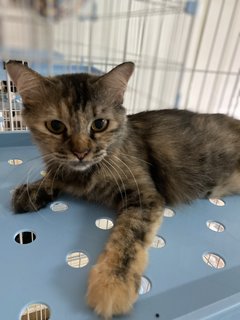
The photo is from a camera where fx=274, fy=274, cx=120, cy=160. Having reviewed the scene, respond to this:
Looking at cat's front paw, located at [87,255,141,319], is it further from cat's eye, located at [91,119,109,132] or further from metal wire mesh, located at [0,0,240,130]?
metal wire mesh, located at [0,0,240,130]

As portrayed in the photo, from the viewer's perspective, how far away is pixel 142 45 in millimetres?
1399

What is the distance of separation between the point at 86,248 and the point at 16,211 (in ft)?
0.75

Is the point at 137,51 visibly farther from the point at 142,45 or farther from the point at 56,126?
the point at 56,126

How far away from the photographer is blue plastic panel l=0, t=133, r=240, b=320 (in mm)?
495

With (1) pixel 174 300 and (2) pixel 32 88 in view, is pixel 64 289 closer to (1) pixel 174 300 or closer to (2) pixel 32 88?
(1) pixel 174 300

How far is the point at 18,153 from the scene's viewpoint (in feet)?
3.36

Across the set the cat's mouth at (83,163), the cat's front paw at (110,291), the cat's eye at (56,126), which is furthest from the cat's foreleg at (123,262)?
the cat's eye at (56,126)

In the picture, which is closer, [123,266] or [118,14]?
[123,266]

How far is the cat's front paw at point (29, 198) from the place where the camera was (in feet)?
2.41

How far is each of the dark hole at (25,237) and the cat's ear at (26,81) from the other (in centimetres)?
36

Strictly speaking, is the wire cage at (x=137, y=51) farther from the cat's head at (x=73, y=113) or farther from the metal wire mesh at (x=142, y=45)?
the cat's head at (x=73, y=113)

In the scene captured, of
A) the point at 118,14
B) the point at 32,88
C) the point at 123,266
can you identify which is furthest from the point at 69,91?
the point at 118,14

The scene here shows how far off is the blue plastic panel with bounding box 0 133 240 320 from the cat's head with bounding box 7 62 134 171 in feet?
0.55

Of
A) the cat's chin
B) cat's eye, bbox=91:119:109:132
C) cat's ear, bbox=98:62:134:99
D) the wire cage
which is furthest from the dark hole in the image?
cat's ear, bbox=98:62:134:99
